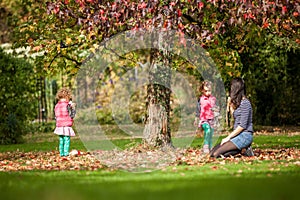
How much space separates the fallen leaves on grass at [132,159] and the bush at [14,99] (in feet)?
13.1

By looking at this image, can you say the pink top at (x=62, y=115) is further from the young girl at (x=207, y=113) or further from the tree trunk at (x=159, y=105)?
the young girl at (x=207, y=113)

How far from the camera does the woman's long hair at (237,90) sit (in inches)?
362

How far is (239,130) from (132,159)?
1692mm

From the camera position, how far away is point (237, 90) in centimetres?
921

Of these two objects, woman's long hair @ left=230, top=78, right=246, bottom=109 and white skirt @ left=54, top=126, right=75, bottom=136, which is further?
white skirt @ left=54, top=126, right=75, bottom=136

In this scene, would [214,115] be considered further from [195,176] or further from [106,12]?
[195,176]

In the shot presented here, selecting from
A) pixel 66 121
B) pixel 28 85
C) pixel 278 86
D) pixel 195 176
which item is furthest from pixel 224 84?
pixel 195 176

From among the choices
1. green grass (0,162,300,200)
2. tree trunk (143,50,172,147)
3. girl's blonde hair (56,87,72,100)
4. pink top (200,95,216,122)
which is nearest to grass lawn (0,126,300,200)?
green grass (0,162,300,200)

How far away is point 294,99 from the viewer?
18.3m

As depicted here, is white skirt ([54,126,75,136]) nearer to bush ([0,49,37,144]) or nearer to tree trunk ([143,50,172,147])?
tree trunk ([143,50,172,147])

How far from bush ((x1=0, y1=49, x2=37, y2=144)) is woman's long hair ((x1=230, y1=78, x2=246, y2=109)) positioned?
6994 mm

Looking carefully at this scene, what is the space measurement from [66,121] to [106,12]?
2.25 metres

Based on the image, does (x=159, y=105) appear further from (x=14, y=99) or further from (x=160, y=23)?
(x=14, y=99)

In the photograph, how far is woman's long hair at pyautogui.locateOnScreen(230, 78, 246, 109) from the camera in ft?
30.1
